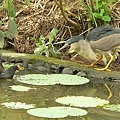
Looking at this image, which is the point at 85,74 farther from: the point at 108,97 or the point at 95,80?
the point at 108,97

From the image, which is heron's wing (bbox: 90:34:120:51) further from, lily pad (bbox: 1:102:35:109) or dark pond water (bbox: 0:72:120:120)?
lily pad (bbox: 1:102:35:109)

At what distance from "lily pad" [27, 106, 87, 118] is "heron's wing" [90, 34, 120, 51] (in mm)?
1788

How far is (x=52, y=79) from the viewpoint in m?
6.32

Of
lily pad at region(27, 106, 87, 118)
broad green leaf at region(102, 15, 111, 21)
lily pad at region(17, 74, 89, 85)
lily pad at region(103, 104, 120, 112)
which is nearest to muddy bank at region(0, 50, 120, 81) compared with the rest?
lily pad at region(17, 74, 89, 85)

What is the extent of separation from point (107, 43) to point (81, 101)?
1.50 meters

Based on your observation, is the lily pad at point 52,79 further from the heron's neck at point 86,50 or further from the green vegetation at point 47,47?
the green vegetation at point 47,47

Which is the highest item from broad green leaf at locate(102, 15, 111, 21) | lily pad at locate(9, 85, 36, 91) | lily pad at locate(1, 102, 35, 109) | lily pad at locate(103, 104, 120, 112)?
broad green leaf at locate(102, 15, 111, 21)

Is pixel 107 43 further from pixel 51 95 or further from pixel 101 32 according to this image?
pixel 51 95

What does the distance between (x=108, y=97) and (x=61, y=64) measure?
4.66ft

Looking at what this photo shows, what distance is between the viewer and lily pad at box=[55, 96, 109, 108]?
5216mm

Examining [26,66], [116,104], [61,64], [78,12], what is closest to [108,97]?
[116,104]

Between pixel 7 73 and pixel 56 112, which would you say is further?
pixel 7 73

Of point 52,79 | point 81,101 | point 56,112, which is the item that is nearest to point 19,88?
point 52,79

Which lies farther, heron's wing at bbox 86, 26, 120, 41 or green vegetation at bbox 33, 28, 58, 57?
green vegetation at bbox 33, 28, 58, 57
